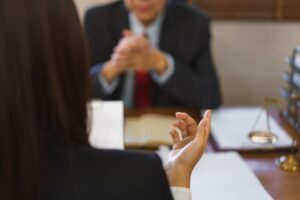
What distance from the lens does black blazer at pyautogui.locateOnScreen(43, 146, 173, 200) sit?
0.72 metres

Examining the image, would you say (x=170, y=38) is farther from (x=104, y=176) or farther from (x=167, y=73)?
(x=104, y=176)

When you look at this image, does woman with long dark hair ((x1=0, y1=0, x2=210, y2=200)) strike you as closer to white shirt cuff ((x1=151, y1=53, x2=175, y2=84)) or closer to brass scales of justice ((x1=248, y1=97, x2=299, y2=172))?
brass scales of justice ((x1=248, y1=97, x2=299, y2=172))

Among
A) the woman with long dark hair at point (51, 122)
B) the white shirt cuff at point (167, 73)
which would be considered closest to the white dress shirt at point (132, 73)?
the white shirt cuff at point (167, 73)

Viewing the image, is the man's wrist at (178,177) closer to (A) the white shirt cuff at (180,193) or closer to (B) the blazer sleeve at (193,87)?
(A) the white shirt cuff at (180,193)

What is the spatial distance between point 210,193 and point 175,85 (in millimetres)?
781

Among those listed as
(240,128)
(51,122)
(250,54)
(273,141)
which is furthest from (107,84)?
(250,54)

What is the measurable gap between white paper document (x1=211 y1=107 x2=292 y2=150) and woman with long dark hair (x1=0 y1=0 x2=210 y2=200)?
25.8 inches

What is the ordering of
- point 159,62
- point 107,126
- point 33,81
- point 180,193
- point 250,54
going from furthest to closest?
point 250,54
point 159,62
point 107,126
point 180,193
point 33,81

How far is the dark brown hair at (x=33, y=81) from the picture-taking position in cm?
66

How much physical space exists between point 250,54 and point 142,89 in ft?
3.51

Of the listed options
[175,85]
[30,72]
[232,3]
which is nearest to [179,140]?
[30,72]

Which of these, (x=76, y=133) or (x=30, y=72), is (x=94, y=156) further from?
(x=30, y=72)

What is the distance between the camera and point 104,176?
28.6 inches

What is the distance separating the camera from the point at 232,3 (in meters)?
2.60
